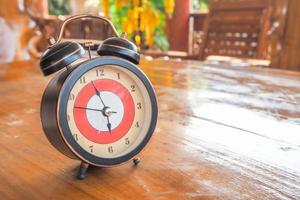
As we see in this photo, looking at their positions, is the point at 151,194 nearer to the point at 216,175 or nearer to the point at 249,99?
the point at 216,175

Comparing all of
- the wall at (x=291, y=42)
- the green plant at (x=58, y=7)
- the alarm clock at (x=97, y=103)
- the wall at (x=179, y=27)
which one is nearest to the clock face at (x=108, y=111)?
the alarm clock at (x=97, y=103)

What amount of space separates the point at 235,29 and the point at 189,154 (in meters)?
1.96

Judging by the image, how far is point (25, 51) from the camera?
236 centimetres

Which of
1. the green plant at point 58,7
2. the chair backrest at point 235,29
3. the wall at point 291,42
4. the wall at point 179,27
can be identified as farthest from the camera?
the green plant at point 58,7

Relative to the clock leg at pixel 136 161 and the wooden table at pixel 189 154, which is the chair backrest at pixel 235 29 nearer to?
the wooden table at pixel 189 154

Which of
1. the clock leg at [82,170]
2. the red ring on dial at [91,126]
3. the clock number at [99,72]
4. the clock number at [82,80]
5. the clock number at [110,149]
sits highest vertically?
the clock number at [99,72]

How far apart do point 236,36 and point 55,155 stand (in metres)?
2.04

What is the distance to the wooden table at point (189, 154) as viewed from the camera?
444 mm

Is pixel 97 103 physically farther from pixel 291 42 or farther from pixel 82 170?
pixel 291 42

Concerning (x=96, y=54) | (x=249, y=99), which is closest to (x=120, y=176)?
(x=96, y=54)

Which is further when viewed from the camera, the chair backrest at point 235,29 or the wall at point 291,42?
the chair backrest at point 235,29

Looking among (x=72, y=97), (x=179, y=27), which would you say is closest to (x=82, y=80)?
(x=72, y=97)

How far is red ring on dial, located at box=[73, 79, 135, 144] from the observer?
464mm

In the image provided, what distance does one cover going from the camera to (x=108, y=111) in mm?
480
